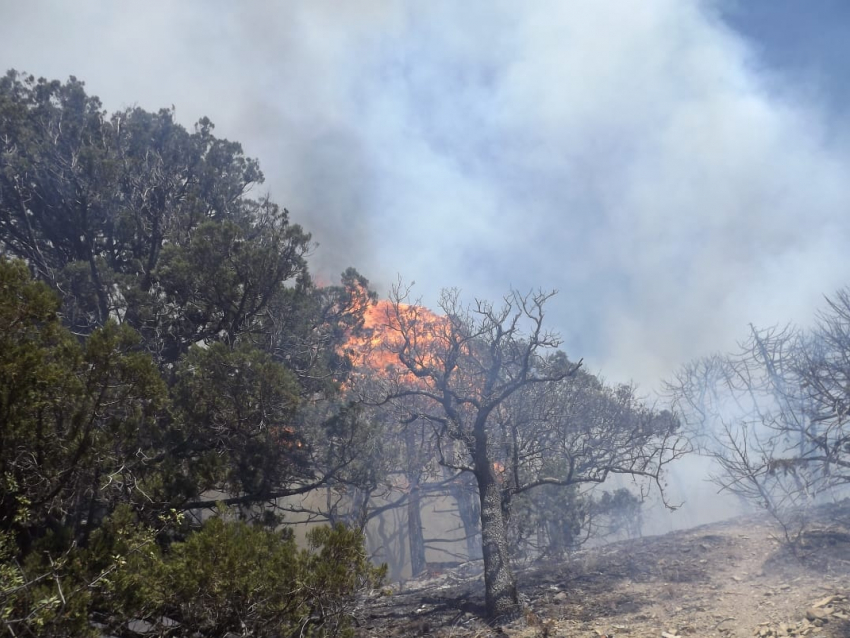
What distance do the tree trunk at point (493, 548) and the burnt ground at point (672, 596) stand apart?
0.40m

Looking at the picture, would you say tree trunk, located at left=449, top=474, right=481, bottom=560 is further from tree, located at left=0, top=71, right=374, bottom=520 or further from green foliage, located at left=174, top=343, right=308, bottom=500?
green foliage, located at left=174, top=343, right=308, bottom=500

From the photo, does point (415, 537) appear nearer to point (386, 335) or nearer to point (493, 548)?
point (386, 335)

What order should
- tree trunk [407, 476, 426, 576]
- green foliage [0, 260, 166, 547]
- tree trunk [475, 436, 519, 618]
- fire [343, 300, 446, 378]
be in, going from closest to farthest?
green foliage [0, 260, 166, 547] < tree trunk [475, 436, 519, 618] < fire [343, 300, 446, 378] < tree trunk [407, 476, 426, 576]

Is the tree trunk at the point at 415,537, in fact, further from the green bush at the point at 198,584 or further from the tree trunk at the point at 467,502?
the green bush at the point at 198,584

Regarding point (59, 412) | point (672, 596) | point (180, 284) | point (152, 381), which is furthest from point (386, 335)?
point (59, 412)

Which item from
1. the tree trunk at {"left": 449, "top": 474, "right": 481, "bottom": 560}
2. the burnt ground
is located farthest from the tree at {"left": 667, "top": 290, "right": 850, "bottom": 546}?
the tree trunk at {"left": 449, "top": 474, "right": 481, "bottom": 560}

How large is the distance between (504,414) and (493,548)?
5.23 metres

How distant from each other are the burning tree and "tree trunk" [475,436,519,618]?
0.06ft

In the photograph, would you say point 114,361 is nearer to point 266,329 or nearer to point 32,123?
point 266,329

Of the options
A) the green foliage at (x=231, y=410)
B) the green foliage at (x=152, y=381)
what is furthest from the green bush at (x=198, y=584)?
the green foliage at (x=231, y=410)

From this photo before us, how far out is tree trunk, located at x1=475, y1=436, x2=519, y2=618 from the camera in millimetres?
9594

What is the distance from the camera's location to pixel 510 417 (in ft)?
45.0

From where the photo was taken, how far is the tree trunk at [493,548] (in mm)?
9594

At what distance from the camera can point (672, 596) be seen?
9898 millimetres
